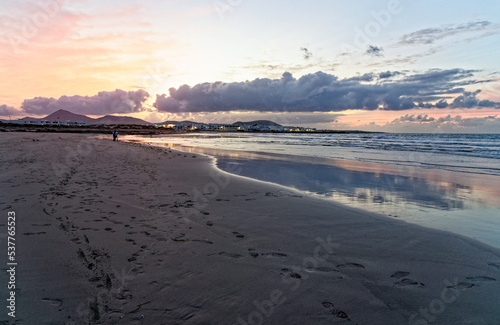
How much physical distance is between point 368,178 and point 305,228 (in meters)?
9.27

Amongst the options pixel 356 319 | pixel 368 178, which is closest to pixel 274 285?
pixel 356 319

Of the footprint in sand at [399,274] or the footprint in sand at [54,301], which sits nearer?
the footprint in sand at [54,301]

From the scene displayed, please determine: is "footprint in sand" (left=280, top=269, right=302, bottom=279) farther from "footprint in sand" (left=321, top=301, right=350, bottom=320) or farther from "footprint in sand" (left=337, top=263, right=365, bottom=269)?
"footprint in sand" (left=337, top=263, right=365, bottom=269)

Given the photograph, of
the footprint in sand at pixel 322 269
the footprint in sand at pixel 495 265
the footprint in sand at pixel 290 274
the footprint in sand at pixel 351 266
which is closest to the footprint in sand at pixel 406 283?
the footprint in sand at pixel 351 266

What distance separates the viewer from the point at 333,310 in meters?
3.50

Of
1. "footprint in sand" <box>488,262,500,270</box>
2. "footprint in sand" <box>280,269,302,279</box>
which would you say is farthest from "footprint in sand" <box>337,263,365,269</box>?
"footprint in sand" <box>488,262,500,270</box>

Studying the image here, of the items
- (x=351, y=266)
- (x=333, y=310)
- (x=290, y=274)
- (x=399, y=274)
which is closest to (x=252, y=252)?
(x=290, y=274)

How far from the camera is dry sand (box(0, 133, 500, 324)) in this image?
134 inches

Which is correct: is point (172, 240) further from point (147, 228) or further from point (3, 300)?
point (3, 300)

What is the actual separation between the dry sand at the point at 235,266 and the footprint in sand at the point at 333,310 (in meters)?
0.02

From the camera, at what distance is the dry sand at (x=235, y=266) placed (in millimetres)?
3410

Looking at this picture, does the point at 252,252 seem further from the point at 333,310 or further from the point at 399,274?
the point at 399,274

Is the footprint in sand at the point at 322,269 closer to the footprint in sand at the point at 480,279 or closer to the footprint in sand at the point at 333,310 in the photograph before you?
the footprint in sand at the point at 333,310

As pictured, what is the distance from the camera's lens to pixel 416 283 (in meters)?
4.21
